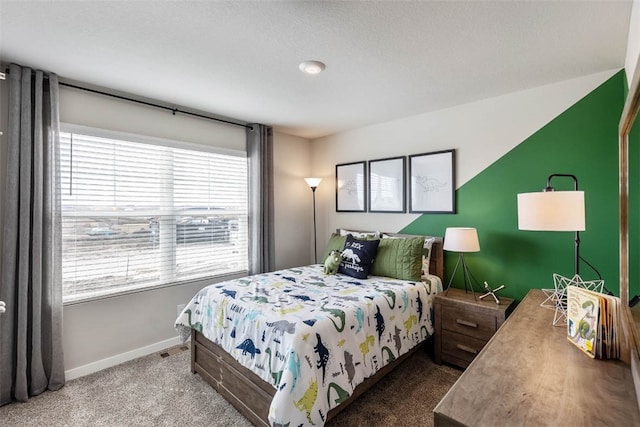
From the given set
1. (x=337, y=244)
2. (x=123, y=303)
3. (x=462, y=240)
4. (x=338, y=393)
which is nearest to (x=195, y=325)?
(x=123, y=303)

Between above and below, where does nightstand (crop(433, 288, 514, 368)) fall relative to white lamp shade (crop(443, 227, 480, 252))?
below

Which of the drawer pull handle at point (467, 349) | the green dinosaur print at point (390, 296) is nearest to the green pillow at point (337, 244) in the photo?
the green dinosaur print at point (390, 296)

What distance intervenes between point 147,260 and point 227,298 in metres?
1.18

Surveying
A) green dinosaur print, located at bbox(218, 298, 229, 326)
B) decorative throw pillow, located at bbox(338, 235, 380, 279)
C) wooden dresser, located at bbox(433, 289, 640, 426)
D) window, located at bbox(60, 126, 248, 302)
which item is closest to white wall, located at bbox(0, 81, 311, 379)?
window, located at bbox(60, 126, 248, 302)

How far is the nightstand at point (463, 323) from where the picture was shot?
7.88 ft

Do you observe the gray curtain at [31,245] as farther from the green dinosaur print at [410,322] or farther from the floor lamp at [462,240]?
the floor lamp at [462,240]

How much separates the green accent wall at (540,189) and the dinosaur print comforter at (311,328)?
67 centimetres

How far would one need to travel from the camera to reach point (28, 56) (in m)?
2.05

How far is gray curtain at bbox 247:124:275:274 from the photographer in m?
3.60

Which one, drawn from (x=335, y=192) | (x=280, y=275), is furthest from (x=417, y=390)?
(x=335, y=192)

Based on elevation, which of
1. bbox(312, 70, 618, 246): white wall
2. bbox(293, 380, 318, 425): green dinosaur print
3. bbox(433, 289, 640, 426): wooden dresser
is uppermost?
bbox(312, 70, 618, 246): white wall

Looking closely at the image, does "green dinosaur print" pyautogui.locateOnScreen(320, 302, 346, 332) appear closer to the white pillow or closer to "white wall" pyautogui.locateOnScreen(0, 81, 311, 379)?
the white pillow

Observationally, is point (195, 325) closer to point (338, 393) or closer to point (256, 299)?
point (256, 299)

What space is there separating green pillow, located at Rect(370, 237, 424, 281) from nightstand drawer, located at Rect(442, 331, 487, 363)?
55 cm
